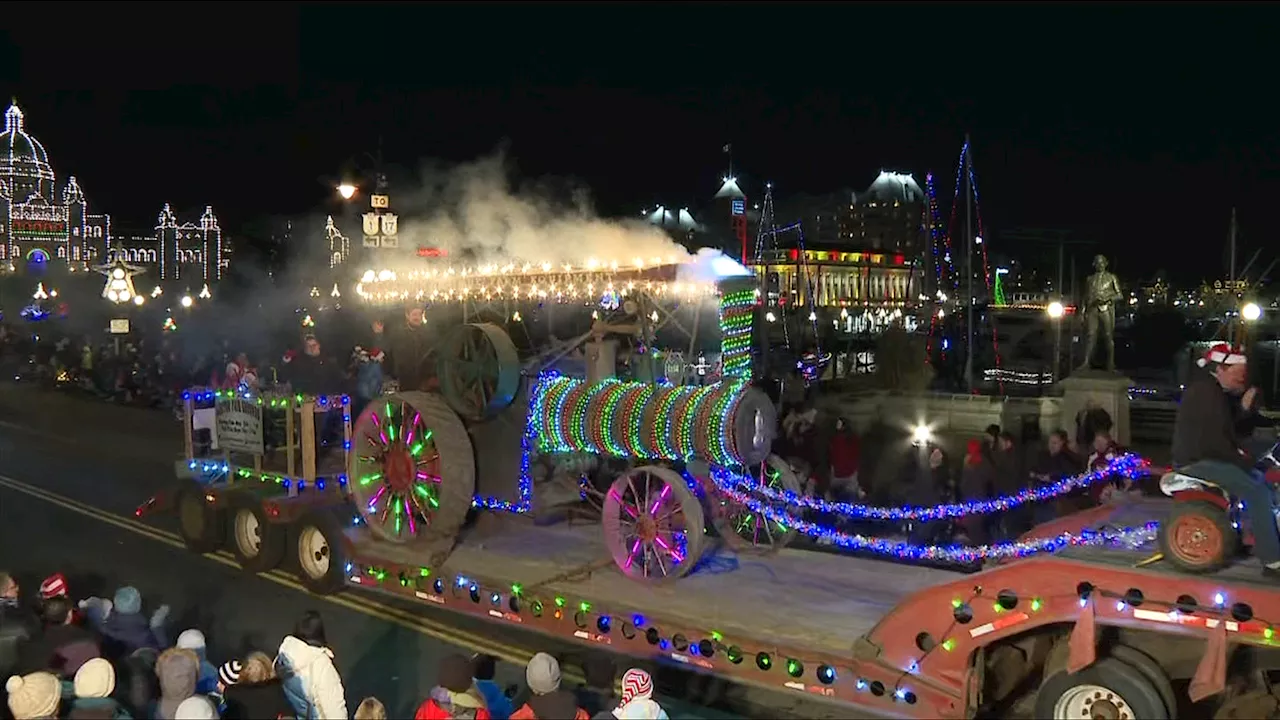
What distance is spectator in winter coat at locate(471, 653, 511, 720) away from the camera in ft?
21.3

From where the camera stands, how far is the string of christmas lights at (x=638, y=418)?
8430 millimetres

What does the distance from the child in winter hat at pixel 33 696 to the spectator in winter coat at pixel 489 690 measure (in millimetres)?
2229

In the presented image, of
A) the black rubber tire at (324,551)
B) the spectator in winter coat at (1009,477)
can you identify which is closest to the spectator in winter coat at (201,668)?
the black rubber tire at (324,551)

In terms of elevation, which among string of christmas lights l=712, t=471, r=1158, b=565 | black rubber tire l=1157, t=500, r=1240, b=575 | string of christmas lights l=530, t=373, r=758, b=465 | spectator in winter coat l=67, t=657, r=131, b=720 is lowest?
spectator in winter coat l=67, t=657, r=131, b=720

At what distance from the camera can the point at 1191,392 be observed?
6309 millimetres

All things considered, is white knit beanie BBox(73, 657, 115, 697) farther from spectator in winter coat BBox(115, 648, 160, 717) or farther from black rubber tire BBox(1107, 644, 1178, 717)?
black rubber tire BBox(1107, 644, 1178, 717)

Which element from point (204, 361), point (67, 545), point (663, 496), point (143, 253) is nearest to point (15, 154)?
point (143, 253)

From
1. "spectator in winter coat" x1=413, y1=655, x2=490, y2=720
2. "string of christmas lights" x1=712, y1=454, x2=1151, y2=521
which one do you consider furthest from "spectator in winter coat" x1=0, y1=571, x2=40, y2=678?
"string of christmas lights" x1=712, y1=454, x2=1151, y2=521

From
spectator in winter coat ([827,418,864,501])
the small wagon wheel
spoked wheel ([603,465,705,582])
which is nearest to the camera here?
spoked wheel ([603,465,705,582])

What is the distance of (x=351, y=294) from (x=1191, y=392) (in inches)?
350

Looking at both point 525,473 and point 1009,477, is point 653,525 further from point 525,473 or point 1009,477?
point 1009,477

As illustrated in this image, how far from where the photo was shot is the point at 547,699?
5.74 m

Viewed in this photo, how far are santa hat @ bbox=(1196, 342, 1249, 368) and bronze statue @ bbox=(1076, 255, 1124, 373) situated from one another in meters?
8.78

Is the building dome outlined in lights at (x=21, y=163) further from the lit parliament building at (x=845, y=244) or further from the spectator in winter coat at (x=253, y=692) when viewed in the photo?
the spectator in winter coat at (x=253, y=692)
